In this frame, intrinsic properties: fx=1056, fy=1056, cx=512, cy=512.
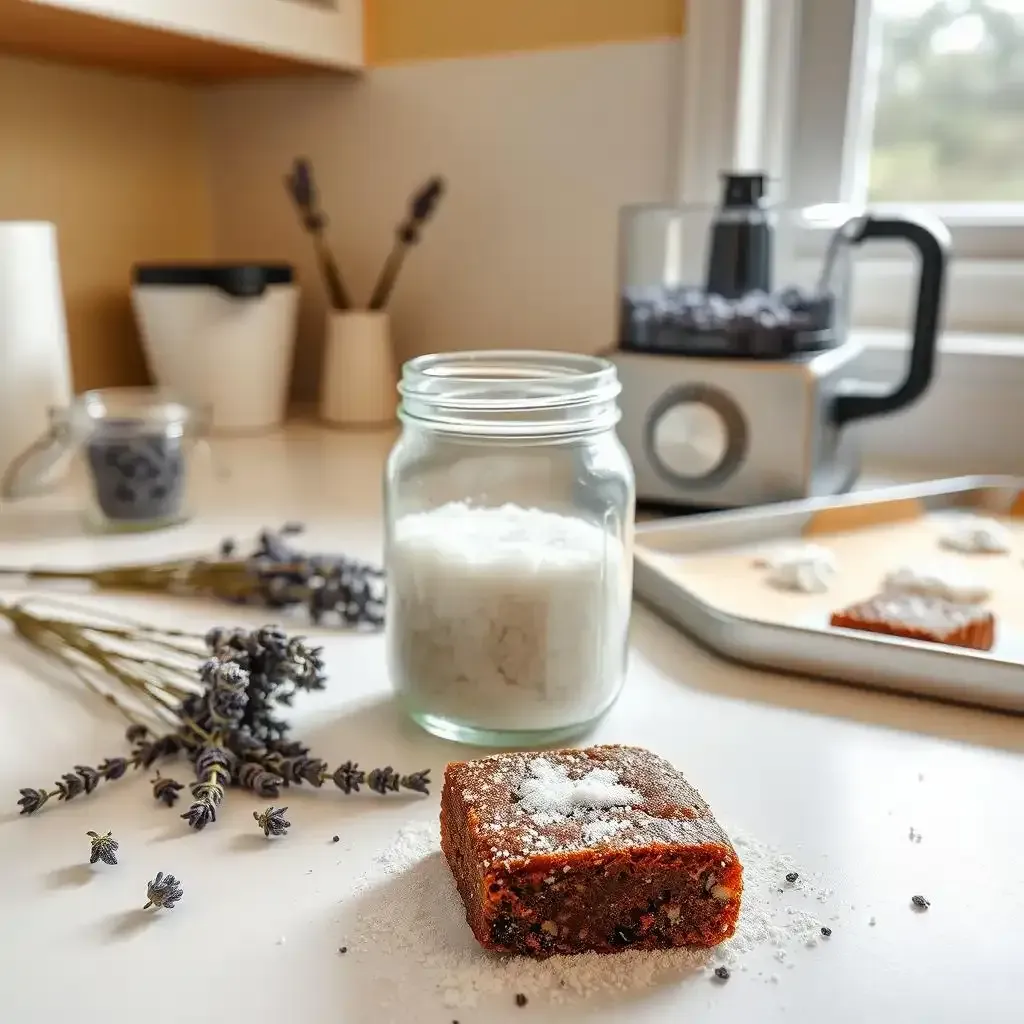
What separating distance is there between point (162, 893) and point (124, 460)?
53cm

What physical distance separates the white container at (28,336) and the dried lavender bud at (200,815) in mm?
652

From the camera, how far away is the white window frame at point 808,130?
1.09m

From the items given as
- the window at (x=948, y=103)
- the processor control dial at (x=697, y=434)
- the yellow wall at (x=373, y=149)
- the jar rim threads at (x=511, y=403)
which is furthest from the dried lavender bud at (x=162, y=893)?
the window at (x=948, y=103)

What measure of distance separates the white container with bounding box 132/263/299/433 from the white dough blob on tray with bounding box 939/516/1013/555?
77 cm

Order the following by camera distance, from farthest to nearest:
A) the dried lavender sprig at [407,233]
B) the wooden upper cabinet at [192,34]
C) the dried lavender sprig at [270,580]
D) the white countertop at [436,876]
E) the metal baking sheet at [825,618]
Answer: the dried lavender sprig at [407,233] → the wooden upper cabinet at [192,34] → the dried lavender sprig at [270,580] → the metal baking sheet at [825,618] → the white countertop at [436,876]

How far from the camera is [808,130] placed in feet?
3.86

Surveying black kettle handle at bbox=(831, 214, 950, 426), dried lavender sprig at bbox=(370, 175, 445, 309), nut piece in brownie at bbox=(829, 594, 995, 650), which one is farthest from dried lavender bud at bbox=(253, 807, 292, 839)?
dried lavender sprig at bbox=(370, 175, 445, 309)

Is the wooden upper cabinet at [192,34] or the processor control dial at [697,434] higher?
the wooden upper cabinet at [192,34]

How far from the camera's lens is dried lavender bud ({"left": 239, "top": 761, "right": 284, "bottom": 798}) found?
0.47m

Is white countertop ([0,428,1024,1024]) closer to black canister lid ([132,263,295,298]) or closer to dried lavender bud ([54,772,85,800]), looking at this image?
dried lavender bud ([54,772,85,800])

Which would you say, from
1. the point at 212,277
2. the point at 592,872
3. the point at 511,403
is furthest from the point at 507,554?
the point at 212,277

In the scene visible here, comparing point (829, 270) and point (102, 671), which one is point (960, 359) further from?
point (102, 671)

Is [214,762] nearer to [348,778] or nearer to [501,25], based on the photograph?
[348,778]

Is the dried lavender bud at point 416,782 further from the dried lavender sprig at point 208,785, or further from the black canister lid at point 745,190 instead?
the black canister lid at point 745,190
